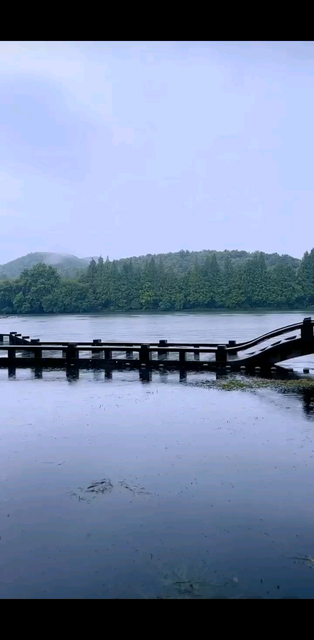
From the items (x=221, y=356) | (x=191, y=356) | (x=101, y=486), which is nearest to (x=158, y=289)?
(x=191, y=356)

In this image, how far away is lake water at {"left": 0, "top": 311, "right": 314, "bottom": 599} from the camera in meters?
4.19

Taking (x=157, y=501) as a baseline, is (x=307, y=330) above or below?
above

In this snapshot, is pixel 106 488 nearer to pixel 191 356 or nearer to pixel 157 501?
pixel 157 501

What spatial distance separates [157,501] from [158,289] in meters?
80.4

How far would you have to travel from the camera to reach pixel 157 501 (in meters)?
5.73

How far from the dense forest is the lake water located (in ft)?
231

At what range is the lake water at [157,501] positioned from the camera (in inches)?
165

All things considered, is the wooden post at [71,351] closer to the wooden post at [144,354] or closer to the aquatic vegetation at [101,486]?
the wooden post at [144,354]

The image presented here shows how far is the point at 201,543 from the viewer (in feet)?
15.6

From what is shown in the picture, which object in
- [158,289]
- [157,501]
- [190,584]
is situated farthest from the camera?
[158,289]

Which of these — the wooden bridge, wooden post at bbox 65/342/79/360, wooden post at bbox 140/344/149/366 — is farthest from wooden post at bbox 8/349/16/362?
wooden post at bbox 140/344/149/366

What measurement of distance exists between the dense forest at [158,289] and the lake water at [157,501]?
70.4 m

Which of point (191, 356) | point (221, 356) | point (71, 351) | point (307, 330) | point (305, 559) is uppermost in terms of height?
point (307, 330)
